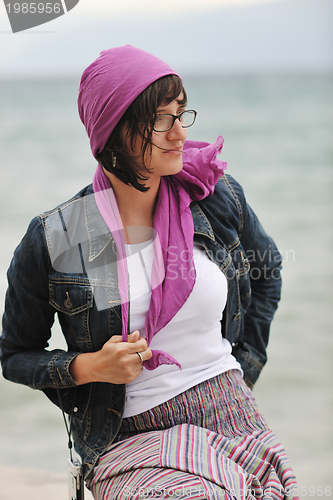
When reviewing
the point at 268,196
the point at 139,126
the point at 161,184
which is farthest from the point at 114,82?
the point at 268,196

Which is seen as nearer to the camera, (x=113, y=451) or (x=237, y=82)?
(x=113, y=451)

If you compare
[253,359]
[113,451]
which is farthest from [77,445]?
[253,359]

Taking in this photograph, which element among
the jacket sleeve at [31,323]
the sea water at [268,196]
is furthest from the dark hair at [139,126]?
the jacket sleeve at [31,323]

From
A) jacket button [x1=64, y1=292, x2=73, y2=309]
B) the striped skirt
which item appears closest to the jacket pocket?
jacket button [x1=64, y1=292, x2=73, y2=309]

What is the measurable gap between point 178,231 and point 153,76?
36cm

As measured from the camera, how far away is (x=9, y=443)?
230 cm

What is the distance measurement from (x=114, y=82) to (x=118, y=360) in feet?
1.95

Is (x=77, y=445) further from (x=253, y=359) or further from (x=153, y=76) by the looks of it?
(x=153, y=76)

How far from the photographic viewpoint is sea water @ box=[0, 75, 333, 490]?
2.42 m

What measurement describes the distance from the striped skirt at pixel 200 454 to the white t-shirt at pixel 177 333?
0.03m

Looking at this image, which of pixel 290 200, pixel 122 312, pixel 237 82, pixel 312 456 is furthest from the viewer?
pixel 237 82

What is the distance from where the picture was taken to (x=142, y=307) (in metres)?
1.14

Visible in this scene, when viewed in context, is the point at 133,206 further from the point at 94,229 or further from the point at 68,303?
the point at 68,303

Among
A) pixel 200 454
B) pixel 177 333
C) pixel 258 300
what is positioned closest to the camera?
pixel 200 454
